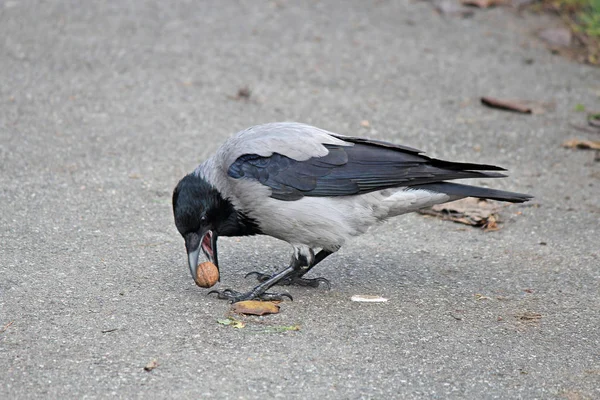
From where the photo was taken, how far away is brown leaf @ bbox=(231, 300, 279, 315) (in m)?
4.87

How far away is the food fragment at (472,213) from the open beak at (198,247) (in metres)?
2.02

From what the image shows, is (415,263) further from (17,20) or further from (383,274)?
(17,20)

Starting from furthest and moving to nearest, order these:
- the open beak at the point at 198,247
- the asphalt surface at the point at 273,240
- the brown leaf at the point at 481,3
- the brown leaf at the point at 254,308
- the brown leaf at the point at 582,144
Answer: the brown leaf at the point at 481,3, the brown leaf at the point at 582,144, the open beak at the point at 198,247, the brown leaf at the point at 254,308, the asphalt surface at the point at 273,240

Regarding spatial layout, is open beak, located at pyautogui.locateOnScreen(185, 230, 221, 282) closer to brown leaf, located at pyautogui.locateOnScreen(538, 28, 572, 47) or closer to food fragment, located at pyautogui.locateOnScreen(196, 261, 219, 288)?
food fragment, located at pyautogui.locateOnScreen(196, 261, 219, 288)

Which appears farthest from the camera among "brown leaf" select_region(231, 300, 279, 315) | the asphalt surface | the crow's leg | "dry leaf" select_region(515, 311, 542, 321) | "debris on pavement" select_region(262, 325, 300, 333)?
the crow's leg

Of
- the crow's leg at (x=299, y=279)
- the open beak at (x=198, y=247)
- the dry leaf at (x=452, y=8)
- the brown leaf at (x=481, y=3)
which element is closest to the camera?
the open beak at (x=198, y=247)

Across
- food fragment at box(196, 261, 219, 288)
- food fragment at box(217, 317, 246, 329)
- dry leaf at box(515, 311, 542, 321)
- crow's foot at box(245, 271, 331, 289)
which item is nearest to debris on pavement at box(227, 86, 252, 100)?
crow's foot at box(245, 271, 331, 289)

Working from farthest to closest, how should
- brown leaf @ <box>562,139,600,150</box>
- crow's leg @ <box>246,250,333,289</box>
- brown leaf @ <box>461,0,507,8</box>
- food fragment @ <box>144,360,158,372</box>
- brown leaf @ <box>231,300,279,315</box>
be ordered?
brown leaf @ <box>461,0,507,8</box>, brown leaf @ <box>562,139,600,150</box>, crow's leg @ <box>246,250,333,289</box>, brown leaf @ <box>231,300,279,315</box>, food fragment @ <box>144,360,158,372</box>

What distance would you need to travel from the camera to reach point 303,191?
17.2 ft

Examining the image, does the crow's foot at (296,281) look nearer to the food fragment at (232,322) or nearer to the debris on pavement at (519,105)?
the food fragment at (232,322)

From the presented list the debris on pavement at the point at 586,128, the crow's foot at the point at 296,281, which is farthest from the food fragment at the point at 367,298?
the debris on pavement at the point at 586,128

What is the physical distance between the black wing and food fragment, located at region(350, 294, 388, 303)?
65 centimetres

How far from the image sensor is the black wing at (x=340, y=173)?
206 inches

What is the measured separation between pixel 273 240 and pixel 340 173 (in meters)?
1.17
